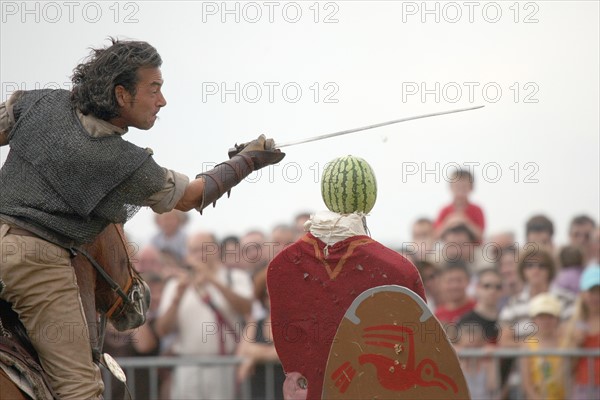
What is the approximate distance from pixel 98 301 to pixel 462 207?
16.7 ft

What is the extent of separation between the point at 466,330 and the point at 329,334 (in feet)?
11.5

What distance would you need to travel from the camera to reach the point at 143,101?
19.8 feet

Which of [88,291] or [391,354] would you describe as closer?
[391,354]

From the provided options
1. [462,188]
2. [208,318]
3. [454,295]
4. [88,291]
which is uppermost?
[462,188]

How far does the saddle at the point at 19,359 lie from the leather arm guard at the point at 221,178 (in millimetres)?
938

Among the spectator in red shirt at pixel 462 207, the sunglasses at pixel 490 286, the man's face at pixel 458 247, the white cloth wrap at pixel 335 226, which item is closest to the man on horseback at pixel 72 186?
the white cloth wrap at pixel 335 226

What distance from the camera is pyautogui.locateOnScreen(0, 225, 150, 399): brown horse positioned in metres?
5.75

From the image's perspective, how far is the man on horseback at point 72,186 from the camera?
584cm

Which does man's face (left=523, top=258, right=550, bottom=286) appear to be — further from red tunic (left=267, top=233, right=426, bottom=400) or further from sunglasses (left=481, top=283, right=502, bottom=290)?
red tunic (left=267, top=233, right=426, bottom=400)

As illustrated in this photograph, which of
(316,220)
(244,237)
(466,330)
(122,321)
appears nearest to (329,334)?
(316,220)

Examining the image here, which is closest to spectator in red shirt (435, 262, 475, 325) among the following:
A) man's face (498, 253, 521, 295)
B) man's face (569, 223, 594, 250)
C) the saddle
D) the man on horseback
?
man's face (498, 253, 521, 295)

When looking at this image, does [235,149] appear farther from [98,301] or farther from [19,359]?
[19,359]

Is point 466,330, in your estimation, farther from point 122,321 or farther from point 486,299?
point 122,321

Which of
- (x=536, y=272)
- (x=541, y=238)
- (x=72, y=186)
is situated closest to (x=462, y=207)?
(x=541, y=238)
